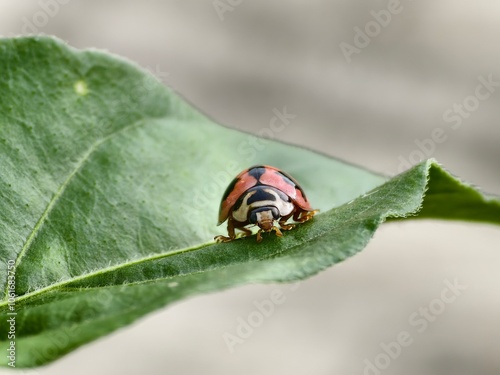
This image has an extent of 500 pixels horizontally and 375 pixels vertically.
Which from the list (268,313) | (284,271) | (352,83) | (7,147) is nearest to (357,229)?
(284,271)

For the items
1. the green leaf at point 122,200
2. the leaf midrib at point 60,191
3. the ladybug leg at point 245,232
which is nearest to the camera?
the green leaf at point 122,200

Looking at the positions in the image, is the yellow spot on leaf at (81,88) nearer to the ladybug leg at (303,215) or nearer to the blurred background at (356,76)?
the ladybug leg at (303,215)

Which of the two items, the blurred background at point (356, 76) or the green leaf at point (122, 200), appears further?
the blurred background at point (356, 76)

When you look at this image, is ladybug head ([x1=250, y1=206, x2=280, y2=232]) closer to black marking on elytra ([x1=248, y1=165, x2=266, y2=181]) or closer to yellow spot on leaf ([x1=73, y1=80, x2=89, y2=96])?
black marking on elytra ([x1=248, y1=165, x2=266, y2=181])

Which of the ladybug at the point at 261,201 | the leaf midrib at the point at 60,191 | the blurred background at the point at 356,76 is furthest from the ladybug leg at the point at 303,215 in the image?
the blurred background at the point at 356,76

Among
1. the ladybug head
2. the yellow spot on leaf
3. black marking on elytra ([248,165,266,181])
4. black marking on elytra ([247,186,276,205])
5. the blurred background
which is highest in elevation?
the blurred background

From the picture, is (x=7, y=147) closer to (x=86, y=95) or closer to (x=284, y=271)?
(x=86, y=95)

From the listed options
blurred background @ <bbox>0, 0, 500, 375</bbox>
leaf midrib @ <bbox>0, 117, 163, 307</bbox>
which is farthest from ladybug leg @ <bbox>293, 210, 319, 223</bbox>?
blurred background @ <bbox>0, 0, 500, 375</bbox>

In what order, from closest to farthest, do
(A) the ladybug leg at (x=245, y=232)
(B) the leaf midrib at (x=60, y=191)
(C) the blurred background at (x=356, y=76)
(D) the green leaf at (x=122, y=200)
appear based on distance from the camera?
1. (D) the green leaf at (x=122, y=200)
2. (B) the leaf midrib at (x=60, y=191)
3. (A) the ladybug leg at (x=245, y=232)
4. (C) the blurred background at (x=356, y=76)
